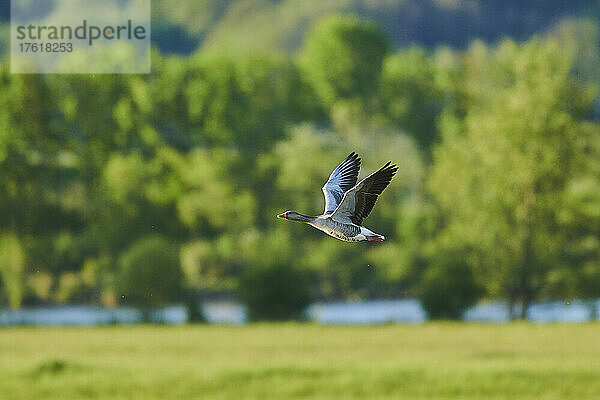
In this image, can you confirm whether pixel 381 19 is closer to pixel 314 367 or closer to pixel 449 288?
pixel 449 288

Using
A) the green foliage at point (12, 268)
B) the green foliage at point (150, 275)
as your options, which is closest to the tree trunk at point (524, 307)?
the green foliage at point (150, 275)

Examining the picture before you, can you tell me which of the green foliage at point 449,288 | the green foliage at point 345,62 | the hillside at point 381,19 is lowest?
the green foliage at point 449,288

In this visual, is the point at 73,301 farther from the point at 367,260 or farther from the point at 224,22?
the point at 224,22

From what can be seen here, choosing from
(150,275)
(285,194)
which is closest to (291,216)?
(150,275)

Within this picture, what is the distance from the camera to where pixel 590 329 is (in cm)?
5500

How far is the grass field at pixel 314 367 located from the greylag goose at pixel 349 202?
129 feet

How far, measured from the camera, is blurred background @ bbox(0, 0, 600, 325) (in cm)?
5894

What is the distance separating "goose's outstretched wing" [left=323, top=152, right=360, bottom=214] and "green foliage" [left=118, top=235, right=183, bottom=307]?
189 ft

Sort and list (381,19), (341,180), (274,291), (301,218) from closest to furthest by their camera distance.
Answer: (301,218) < (341,180) < (274,291) < (381,19)

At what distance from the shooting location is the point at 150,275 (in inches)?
2489

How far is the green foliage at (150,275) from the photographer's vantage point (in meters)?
61.8

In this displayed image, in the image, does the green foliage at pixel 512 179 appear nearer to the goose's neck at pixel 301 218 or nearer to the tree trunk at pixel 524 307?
the tree trunk at pixel 524 307

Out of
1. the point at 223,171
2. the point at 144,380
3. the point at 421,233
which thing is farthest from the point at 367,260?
the point at 144,380

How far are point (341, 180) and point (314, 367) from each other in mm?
42533
